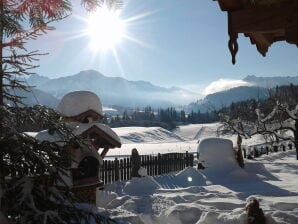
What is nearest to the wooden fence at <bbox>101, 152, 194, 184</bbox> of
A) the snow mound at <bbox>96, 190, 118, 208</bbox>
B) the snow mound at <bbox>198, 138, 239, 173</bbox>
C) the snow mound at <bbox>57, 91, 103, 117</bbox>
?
the snow mound at <bbox>198, 138, 239, 173</bbox>

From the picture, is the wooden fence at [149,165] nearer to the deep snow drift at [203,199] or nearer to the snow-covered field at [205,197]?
the snow-covered field at [205,197]

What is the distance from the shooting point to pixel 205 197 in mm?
11172

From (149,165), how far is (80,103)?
7.75 meters

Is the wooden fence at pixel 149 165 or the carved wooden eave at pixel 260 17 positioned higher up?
the carved wooden eave at pixel 260 17

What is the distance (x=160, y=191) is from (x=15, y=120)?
405 inches

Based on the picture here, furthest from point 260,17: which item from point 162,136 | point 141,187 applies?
point 162,136

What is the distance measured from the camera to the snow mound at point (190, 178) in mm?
15639

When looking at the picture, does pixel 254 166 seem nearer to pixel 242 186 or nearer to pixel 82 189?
pixel 242 186

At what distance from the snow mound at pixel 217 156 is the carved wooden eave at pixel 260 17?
45.4ft

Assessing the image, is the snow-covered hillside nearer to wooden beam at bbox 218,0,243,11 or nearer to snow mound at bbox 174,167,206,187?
snow mound at bbox 174,167,206,187

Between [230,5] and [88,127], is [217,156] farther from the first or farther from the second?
[230,5]

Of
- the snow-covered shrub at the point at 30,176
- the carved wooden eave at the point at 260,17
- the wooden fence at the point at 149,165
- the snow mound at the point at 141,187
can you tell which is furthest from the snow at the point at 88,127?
the snow-covered shrub at the point at 30,176

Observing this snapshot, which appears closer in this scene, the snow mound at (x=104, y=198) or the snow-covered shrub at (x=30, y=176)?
the snow-covered shrub at (x=30, y=176)

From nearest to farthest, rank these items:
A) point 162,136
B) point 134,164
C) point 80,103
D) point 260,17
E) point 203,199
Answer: point 260,17 < point 203,199 < point 80,103 < point 134,164 < point 162,136
